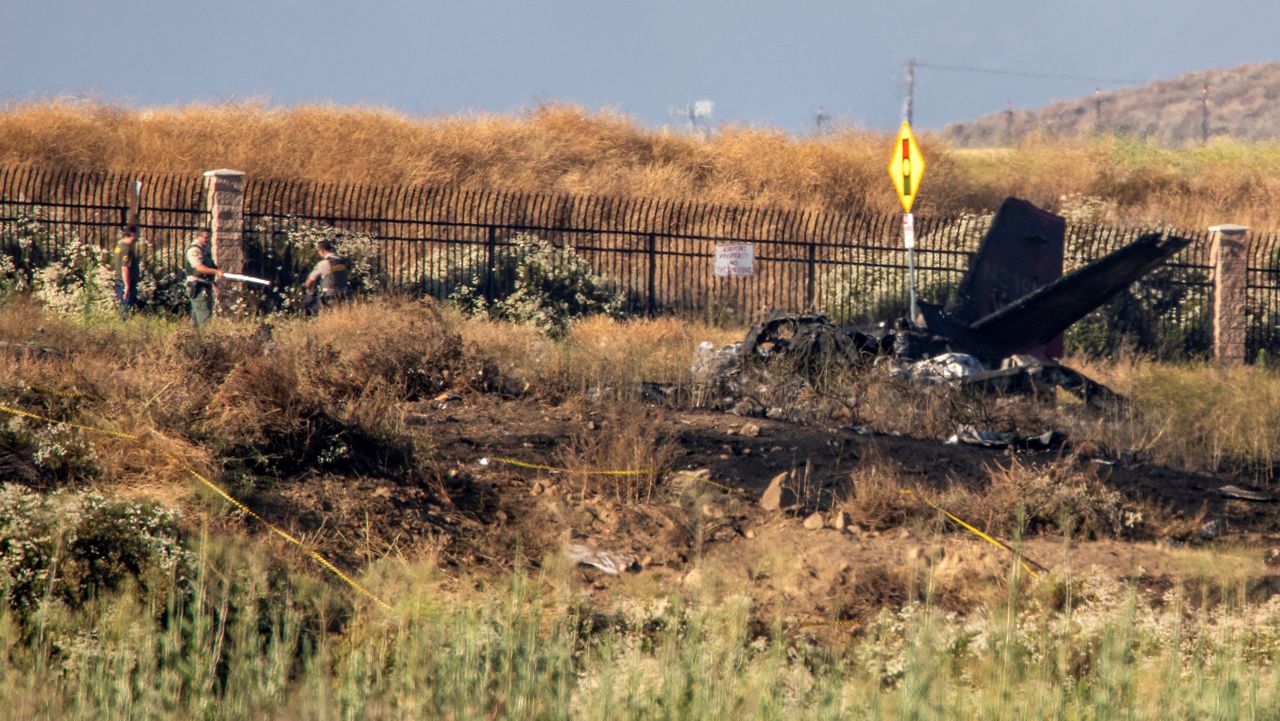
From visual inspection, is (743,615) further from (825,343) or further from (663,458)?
(825,343)

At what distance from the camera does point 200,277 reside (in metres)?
17.3

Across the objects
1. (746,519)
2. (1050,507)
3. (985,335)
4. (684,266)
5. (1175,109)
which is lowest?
(746,519)

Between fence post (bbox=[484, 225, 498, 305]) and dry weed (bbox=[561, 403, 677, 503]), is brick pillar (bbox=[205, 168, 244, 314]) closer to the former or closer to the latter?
fence post (bbox=[484, 225, 498, 305])

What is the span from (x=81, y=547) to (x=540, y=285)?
43.9 feet

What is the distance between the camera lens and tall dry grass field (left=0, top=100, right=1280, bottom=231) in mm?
28000

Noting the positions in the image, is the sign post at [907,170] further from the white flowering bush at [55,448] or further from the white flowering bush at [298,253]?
the white flowering bush at [55,448]

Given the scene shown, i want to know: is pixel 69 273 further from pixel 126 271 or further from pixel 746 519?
pixel 746 519

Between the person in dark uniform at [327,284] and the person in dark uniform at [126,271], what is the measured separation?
2.12 meters

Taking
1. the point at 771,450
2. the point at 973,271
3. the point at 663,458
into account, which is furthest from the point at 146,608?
the point at 973,271

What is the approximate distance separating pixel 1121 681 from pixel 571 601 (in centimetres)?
272

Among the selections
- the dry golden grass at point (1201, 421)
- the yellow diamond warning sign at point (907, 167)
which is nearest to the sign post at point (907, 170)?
the yellow diamond warning sign at point (907, 167)

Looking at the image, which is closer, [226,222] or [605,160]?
[226,222]

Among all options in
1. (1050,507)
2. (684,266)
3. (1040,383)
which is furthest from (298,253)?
(1050,507)

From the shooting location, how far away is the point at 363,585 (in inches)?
298
